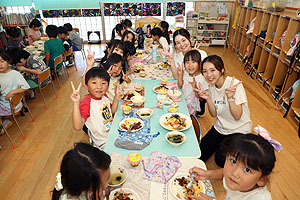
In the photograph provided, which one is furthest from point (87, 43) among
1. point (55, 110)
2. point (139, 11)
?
point (55, 110)

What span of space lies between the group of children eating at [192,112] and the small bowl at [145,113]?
0.29m

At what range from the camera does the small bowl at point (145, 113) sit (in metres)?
1.99

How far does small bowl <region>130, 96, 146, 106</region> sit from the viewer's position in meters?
2.25

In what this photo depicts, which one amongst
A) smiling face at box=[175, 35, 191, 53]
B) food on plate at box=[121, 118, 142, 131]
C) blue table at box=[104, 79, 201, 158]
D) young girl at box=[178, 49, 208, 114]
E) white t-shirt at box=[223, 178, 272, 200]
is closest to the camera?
white t-shirt at box=[223, 178, 272, 200]

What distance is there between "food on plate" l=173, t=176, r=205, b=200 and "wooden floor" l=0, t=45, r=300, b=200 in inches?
41.9

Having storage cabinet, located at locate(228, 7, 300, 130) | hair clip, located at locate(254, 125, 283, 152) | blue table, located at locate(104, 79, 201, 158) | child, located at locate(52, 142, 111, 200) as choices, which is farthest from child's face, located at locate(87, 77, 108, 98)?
storage cabinet, located at locate(228, 7, 300, 130)

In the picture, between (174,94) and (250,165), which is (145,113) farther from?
(250,165)

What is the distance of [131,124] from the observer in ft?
6.25

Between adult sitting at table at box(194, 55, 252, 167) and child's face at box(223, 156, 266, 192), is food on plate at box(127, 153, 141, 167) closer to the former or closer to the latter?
child's face at box(223, 156, 266, 192)

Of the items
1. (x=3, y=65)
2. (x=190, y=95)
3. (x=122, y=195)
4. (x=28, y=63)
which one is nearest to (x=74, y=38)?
(x=28, y=63)

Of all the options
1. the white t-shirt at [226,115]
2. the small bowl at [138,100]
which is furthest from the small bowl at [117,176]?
the white t-shirt at [226,115]

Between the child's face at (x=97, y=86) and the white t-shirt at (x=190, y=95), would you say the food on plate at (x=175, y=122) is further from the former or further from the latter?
the white t-shirt at (x=190, y=95)

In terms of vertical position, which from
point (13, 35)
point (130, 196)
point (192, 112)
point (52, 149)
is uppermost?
point (13, 35)

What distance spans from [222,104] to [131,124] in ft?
3.40
